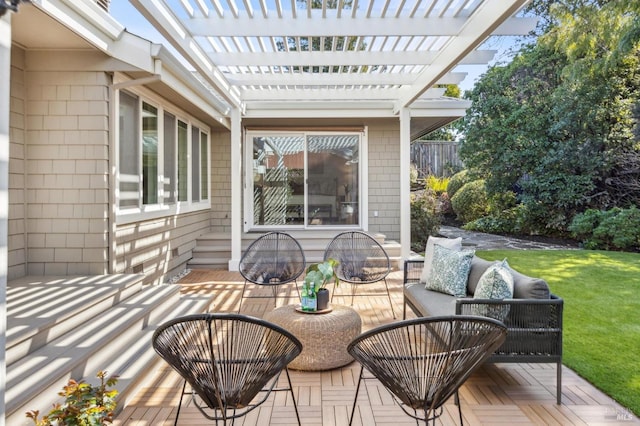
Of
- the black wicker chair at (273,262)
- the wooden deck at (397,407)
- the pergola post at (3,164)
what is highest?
the pergola post at (3,164)

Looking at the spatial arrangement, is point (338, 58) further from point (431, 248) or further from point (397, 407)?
point (397, 407)

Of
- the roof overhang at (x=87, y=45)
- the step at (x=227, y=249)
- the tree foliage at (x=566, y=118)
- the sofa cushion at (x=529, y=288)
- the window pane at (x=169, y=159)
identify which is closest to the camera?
the sofa cushion at (x=529, y=288)

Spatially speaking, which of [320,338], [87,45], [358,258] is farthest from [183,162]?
[320,338]

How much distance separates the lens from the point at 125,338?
3420 mm

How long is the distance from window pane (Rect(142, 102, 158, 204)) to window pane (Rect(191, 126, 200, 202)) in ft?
5.85

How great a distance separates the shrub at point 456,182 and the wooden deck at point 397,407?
10.8 metres

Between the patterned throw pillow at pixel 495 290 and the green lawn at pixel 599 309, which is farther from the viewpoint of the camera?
the green lawn at pixel 599 309

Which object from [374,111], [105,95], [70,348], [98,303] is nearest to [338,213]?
[374,111]

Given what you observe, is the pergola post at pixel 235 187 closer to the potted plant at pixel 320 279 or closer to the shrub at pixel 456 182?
the potted plant at pixel 320 279

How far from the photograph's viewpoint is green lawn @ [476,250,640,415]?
3.21 meters

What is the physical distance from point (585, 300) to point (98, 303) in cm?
528

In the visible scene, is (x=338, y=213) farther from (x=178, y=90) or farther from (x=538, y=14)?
(x=538, y=14)

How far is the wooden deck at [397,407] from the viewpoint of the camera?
2600 millimetres

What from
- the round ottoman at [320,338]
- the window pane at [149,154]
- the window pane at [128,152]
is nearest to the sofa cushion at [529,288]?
the round ottoman at [320,338]
